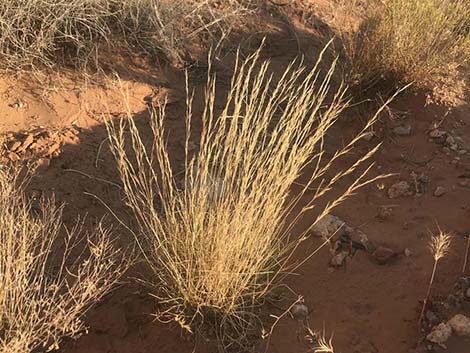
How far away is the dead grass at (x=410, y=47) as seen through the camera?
11.5 ft

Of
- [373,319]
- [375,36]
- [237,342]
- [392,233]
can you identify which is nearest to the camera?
[237,342]

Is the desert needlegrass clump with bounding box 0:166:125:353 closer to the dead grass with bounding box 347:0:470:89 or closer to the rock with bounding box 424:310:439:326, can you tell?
the rock with bounding box 424:310:439:326

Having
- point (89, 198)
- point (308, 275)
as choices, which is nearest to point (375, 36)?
point (308, 275)

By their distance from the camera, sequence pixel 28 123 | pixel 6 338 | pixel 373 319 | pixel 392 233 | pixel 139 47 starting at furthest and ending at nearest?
pixel 139 47
pixel 28 123
pixel 392 233
pixel 373 319
pixel 6 338

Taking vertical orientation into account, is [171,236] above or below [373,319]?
above

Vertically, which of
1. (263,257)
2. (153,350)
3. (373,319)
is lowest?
(153,350)

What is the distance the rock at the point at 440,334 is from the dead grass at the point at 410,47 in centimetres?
188

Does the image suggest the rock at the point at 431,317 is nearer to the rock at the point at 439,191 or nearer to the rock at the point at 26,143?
the rock at the point at 439,191

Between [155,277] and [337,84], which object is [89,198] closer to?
[155,277]

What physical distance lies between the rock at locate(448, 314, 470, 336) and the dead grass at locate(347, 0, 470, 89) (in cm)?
183

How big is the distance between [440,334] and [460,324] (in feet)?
0.34

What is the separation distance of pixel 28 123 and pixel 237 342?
1.97m

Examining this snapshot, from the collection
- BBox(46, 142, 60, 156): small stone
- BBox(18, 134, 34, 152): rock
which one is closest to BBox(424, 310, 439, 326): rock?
BBox(46, 142, 60, 156): small stone

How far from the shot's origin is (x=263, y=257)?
7.74 feet
